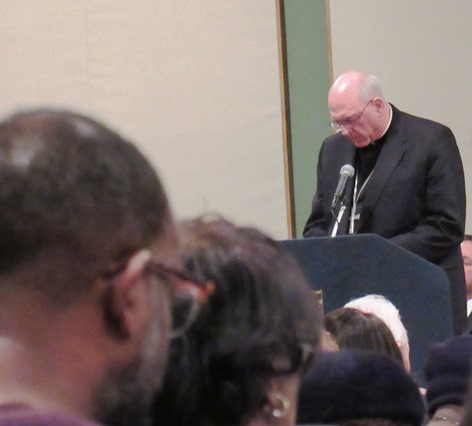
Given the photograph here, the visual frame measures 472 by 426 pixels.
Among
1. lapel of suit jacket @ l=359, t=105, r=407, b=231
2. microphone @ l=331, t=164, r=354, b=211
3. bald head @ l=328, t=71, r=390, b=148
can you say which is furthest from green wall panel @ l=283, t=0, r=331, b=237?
microphone @ l=331, t=164, r=354, b=211

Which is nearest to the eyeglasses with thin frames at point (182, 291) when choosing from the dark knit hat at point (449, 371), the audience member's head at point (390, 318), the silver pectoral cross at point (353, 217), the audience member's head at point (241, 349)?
the audience member's head at point (241, 349)

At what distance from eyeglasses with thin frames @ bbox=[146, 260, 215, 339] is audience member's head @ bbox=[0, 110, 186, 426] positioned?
1 cm

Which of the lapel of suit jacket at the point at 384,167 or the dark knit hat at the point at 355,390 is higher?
the dark knit hat at the point at 355,390

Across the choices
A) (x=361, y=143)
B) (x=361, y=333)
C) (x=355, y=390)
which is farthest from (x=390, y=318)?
(x=361, y=143)

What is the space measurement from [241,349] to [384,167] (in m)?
3.09

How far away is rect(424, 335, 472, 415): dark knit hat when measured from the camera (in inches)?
63.6

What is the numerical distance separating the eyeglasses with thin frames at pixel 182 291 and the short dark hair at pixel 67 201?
24mm

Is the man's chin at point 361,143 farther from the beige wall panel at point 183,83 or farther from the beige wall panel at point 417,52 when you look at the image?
the beige wall panel at point 183,83

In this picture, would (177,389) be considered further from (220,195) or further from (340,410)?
(220,195)

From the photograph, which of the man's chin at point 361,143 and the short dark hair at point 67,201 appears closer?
the short dark hair at point 67,201

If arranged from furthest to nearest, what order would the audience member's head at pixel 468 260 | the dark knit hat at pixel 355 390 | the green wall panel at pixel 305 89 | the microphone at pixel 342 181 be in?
1. the green wall panel at pixel 305 89
2. the audience member's head at pixel 468 260
3. the microphone at pixel 342 181
4. the dark knit hat at pixel 355 390

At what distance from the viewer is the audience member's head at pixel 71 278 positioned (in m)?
0.77

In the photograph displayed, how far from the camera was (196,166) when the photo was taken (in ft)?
20.0

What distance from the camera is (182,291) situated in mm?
854
